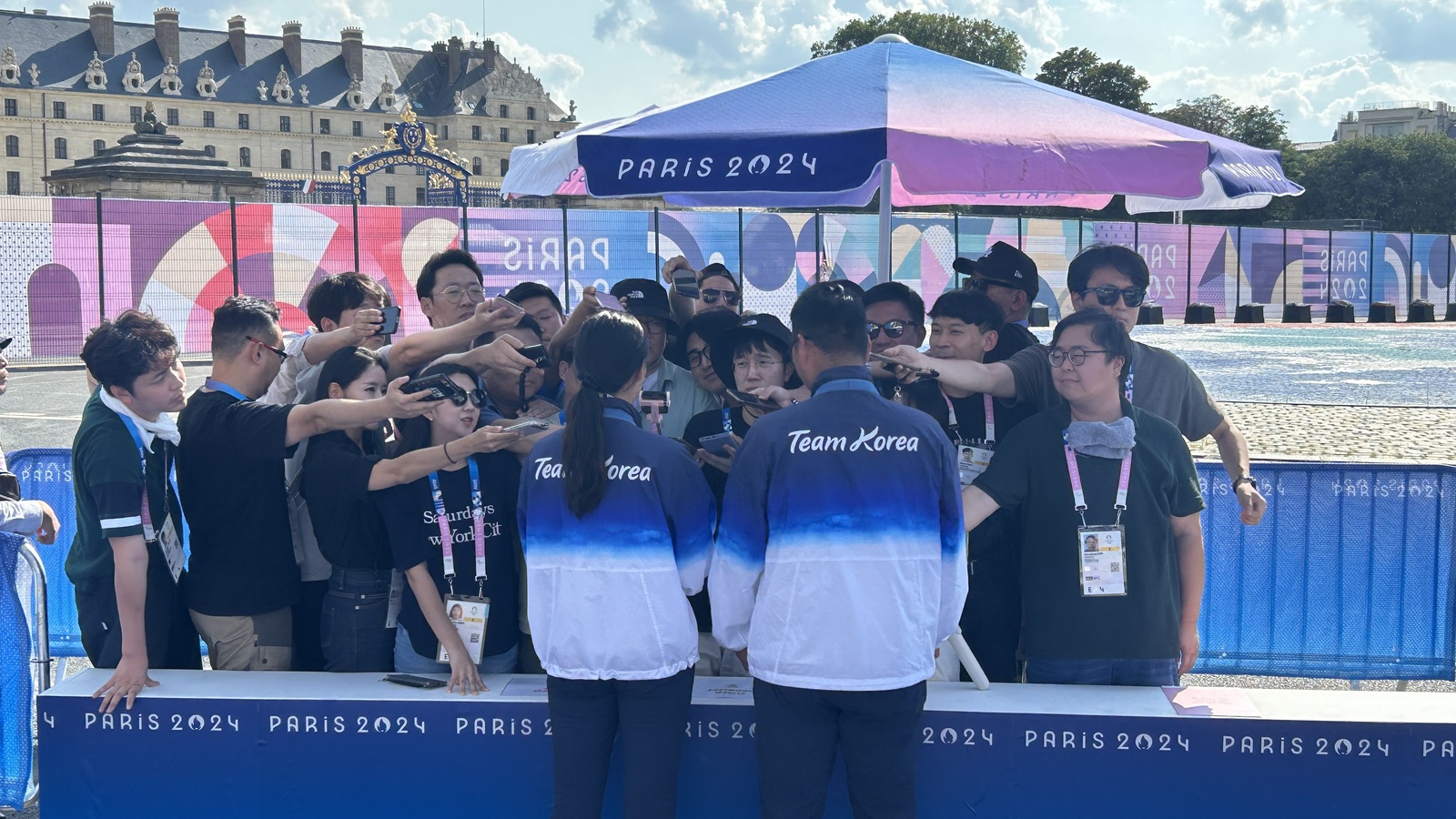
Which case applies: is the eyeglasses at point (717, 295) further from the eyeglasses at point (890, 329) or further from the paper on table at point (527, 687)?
the paper on table at point (527, 687)

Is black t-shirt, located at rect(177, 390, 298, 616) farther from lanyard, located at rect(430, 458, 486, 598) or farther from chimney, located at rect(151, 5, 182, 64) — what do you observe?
chimney, located at rect(151, 5, 182, 64)

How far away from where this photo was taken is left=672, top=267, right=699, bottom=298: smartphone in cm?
509

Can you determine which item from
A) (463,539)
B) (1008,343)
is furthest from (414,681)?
(1008,343)

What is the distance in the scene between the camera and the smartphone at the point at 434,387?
3418 millimetres

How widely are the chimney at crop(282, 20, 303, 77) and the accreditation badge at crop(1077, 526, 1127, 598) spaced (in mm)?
126188

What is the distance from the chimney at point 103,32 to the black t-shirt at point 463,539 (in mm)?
121221

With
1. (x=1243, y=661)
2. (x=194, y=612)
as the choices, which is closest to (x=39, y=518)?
(x=194, y=612)

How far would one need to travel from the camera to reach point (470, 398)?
359cm

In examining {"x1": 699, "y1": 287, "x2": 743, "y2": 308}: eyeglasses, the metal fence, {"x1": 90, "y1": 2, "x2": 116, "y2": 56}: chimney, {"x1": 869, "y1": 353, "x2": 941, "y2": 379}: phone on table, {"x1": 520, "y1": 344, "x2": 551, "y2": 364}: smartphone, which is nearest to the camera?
{"x1": 869, "y1": 353, "x2": 941, "y2": 379}: phone on table

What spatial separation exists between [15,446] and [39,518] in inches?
354

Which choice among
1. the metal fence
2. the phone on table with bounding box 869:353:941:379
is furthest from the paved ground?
the phone on table with bounding box 869:353:941:379

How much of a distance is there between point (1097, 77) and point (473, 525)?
65841 mm

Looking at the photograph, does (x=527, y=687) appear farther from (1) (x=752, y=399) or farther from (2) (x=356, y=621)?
(1) (x=752, y=399)

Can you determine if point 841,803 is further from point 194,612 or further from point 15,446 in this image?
point 15,446
